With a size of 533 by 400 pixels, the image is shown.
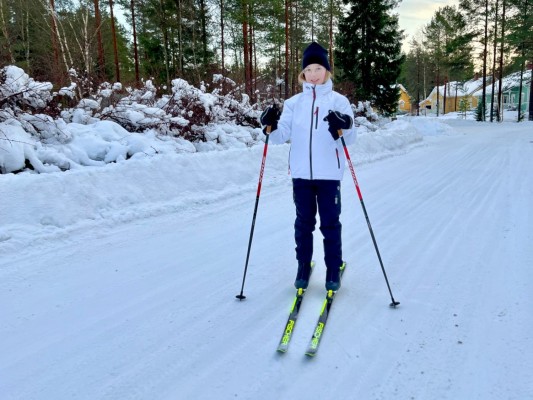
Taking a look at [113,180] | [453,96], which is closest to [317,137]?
[113,180]

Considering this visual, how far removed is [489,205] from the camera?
19.0 ft

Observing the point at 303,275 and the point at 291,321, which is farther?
the point at 303,275

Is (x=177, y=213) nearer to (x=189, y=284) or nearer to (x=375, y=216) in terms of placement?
(x=189, y=284)

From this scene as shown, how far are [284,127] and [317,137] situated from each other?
305mm

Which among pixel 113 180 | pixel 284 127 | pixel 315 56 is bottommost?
pixel 113 180


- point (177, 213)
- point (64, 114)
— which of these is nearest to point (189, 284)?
point (177, 213)

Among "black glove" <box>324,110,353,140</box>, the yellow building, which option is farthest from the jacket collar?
the yellow building

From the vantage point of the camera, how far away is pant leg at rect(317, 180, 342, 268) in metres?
3.12

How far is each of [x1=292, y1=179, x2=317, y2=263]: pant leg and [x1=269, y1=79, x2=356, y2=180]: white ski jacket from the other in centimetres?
10

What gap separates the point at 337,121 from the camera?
2.88 meters

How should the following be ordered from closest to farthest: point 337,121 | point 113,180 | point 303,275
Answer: point 337,121 → point 303,275 → point 113,180

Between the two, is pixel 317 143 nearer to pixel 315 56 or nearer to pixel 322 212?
pixel 322 212

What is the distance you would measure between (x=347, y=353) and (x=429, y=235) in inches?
101

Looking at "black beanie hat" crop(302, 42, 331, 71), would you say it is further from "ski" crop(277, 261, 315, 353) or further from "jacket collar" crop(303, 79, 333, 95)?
"ski" crop(277, 261, 315, 353)
